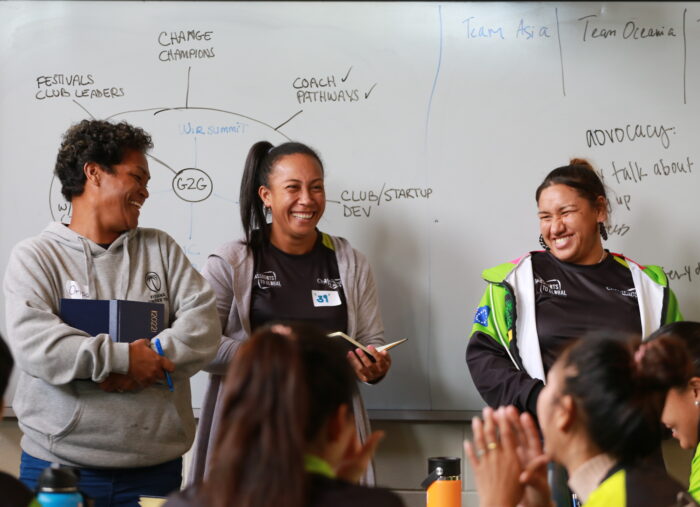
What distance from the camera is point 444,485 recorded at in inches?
94.8

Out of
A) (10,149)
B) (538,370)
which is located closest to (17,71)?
(10,149)

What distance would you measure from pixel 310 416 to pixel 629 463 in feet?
2.18

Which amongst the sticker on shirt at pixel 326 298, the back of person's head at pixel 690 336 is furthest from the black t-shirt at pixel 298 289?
the back of person's head at pixel 690 336

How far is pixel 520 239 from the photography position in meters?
3.47

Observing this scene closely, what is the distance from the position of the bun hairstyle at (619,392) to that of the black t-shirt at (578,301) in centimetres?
127

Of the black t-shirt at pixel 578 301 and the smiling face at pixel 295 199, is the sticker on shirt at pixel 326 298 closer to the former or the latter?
the smiling face at pixel 295 199

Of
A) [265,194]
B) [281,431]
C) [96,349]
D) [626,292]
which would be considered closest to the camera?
[281,431]

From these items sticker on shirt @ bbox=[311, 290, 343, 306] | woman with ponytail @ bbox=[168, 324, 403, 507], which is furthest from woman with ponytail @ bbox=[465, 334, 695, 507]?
sticker on shirt @ bbox=[311, 290, 343, 306]

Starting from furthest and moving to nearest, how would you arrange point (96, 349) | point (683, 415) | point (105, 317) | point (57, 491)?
point (105, 317)
point (96, 349)
point (683, 415)
point (57, 491)

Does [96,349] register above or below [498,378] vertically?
above

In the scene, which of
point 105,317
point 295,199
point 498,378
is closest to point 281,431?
point 105,317

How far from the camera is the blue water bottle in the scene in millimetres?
1576

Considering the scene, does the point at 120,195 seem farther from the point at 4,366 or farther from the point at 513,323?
the point at 513,323

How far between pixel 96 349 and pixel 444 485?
103 centimetres
